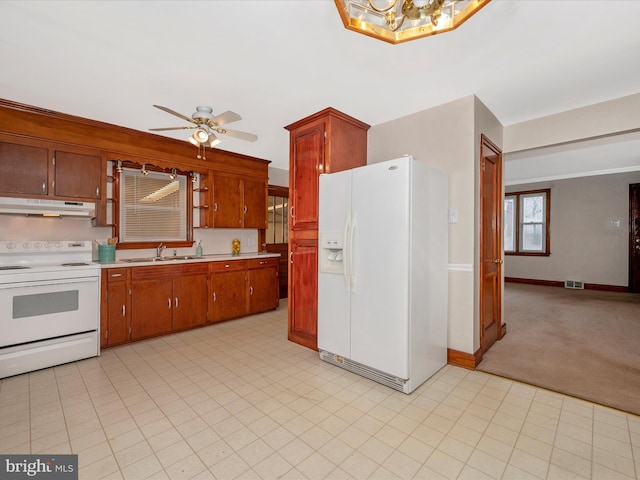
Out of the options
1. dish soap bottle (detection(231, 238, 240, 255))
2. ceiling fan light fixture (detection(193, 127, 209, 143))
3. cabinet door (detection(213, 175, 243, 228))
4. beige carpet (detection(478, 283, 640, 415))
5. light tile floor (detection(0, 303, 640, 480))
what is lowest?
light tile floor (detection(0, 303, 640, 480))

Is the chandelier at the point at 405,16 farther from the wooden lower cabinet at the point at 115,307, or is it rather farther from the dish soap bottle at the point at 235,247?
the dish soap bottle at the point at 235,247

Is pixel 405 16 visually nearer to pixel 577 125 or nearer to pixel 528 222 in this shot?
pixel 577 125

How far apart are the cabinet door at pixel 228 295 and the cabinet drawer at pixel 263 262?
0.19 m

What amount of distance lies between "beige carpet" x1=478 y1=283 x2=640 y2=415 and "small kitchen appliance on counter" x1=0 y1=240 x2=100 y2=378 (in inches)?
156

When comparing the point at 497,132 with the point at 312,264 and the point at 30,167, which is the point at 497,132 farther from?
the point at 30,167

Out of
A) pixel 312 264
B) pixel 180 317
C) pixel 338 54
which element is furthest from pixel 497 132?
pixel 180 317

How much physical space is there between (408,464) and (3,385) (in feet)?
10.7

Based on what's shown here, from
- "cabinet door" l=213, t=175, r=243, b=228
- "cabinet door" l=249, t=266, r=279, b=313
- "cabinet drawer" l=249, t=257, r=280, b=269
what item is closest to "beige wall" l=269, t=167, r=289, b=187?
"cabinet door" l=213, t=175, r=243, b=228

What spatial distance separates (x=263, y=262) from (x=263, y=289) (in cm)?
43

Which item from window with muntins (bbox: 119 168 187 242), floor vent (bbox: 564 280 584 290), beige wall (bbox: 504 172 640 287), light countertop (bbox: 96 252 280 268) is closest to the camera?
light countertop (bbox: 96 252 280 268)

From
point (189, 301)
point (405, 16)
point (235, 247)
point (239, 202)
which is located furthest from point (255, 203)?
point (405, 16)

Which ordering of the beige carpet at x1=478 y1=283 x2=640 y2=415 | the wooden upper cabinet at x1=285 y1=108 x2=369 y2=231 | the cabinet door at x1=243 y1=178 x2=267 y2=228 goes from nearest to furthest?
the beige carpet at x1=478 y1=283 x2=640 y2=415 < the wooden upper cabinet at x1=285 y1=108 x2=369 y2=231 < the cabinet door at x1=243 y1=178 x2=267 y2=228

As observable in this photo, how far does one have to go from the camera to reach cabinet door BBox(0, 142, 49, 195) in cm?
295

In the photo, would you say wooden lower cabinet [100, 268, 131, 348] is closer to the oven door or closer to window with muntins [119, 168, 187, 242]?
the oven door
